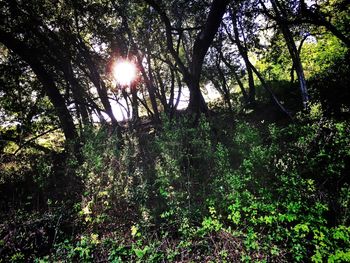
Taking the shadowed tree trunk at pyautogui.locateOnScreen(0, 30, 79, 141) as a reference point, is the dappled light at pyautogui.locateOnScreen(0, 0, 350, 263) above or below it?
below

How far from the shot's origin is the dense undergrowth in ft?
11.7

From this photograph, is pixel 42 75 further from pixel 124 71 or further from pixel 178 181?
pixel 178 181

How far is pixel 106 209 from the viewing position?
481 cm

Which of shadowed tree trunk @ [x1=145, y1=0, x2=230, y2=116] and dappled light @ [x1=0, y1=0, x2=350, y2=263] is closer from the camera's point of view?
dappled light @ [x1=0, y1=0, x2=350, y2=263]

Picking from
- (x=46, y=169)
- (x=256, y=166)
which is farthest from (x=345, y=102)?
(x=46, y=169)

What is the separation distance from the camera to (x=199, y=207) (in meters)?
4.41

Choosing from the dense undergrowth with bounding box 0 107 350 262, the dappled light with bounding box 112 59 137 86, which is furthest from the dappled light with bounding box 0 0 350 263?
the dappled light with bounding box 112 59 137 86

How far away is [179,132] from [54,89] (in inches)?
233

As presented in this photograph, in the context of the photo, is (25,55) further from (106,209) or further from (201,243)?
(201,243)

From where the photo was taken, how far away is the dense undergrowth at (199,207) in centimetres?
357

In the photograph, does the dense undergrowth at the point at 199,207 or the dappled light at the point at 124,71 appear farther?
the dappled light at the point at 124,71

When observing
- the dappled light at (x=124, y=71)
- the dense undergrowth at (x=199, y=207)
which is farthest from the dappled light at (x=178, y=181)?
the dappled light at (x=124, y=71)

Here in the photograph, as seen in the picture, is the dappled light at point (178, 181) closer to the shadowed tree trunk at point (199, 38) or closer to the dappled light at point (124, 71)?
the shadowed tree trunk at point (199, 38)

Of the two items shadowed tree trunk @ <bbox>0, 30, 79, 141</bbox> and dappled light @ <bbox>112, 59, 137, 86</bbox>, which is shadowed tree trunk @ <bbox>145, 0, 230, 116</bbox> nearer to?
shadowed tree trunk @ <bbox>0, 30, 79, 141</bbox>
